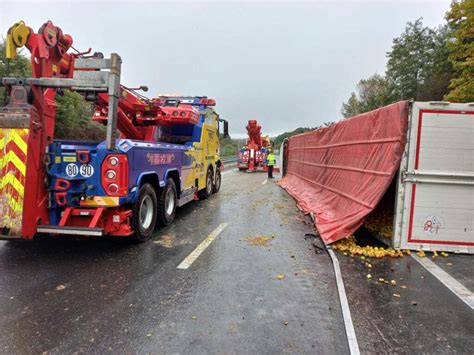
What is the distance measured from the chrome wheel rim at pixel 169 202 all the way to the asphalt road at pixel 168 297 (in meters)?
0.98

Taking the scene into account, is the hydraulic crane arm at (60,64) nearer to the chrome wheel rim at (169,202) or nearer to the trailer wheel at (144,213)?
the trailer wheel at (144,213)

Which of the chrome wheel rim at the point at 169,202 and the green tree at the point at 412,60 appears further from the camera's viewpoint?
the green tree at the point at 412,60

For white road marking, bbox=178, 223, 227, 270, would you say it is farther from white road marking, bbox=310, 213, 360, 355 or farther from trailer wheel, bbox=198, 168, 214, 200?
trailer wheel, bbox=198, 168, 214, 200

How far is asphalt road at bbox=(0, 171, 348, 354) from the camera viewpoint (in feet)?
9.30

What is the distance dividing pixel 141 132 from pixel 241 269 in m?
4.75

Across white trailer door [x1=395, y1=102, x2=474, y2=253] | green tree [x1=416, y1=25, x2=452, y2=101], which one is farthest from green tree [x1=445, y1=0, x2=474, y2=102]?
white trailer door [x1=395, y1=102, x2=474, y2=253]

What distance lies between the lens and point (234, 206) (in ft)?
31.6

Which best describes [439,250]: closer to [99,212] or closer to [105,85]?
[99,212]

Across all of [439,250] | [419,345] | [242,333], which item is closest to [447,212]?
[439,250]

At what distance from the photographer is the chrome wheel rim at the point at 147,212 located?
230 inches

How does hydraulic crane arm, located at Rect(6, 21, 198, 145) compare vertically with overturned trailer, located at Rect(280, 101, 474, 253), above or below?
above

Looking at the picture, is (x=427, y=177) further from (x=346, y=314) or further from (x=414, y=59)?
(x=414, y=59)

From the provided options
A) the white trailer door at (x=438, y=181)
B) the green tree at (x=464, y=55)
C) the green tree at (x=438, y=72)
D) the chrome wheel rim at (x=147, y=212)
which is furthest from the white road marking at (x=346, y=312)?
the green tree at (x=438, y=72)

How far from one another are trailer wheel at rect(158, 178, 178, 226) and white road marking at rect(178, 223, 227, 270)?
3.49 ft
